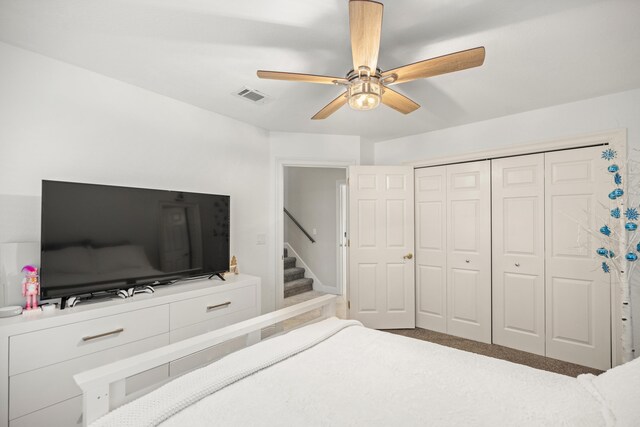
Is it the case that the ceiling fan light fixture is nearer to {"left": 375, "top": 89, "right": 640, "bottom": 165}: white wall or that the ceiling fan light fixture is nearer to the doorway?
{"left": 375, "top": 89, "right": 640, "bottom": 165}: white wall

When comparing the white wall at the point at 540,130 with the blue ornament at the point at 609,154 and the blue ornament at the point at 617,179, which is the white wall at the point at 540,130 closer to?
the blue ornament at the point at 609,154

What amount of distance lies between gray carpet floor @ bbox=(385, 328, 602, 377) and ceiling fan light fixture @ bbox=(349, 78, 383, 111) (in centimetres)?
274

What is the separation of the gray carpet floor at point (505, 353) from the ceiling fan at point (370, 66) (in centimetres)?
273

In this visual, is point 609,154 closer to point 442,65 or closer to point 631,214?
point 631,214

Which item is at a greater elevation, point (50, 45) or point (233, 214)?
point (50, 45)

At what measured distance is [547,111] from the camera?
294 centimetres

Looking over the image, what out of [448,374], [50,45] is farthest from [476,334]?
[50,45]

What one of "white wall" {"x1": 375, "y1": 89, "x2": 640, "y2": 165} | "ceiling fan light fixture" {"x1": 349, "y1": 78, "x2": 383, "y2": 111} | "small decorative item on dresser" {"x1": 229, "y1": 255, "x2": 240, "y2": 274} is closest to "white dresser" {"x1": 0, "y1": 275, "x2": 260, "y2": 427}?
"small decorative item on dresser" {"x1": 229, "y1": 255, "x2": 240, "y2": 274}

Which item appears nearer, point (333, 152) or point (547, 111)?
point (547, 111)

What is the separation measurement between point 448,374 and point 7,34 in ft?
9.61

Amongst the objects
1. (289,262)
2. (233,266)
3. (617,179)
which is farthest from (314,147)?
(617,179)

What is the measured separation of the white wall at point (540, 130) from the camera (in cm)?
257

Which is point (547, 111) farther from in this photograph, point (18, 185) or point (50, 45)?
point (18, 185)

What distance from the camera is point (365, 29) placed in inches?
52.4
